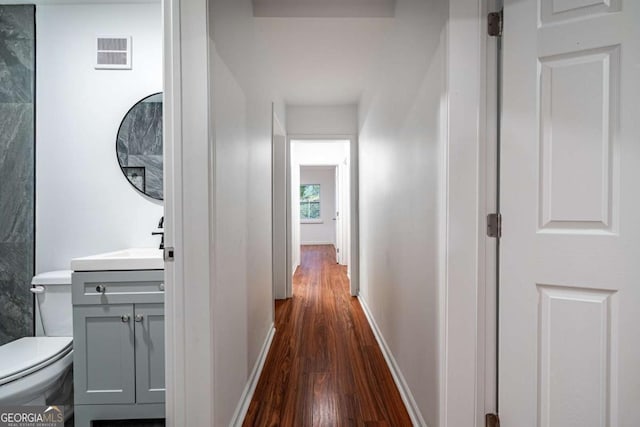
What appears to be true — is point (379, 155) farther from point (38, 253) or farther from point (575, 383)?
point (38, 253)

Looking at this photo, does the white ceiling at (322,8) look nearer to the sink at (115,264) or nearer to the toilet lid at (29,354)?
the sink at (115,264)

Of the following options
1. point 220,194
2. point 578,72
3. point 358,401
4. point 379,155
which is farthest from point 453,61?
point 358,401

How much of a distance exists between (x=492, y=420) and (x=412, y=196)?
100 cm

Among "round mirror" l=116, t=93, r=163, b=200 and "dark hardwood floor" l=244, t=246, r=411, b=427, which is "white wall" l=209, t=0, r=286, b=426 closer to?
"dark hardwood floor" l=244, t=246, r=411, b=427

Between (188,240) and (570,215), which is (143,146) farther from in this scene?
(570,215)

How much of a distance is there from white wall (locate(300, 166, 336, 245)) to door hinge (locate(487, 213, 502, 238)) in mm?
8024

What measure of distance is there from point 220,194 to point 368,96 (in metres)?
2.24

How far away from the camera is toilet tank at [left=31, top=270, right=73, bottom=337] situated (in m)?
1.67

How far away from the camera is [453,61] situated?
106 cm

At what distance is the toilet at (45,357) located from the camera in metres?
1.32

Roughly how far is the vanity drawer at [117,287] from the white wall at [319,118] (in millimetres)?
2767

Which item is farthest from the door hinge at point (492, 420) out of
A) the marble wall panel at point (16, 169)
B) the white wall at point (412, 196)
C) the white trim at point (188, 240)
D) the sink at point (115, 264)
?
the marble wall panel at point (16, 169)

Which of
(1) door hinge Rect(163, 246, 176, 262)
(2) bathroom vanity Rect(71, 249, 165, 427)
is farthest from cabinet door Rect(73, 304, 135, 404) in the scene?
(1) door hinge Rect(163, 246, 176, 262)

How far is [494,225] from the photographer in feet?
3.51
